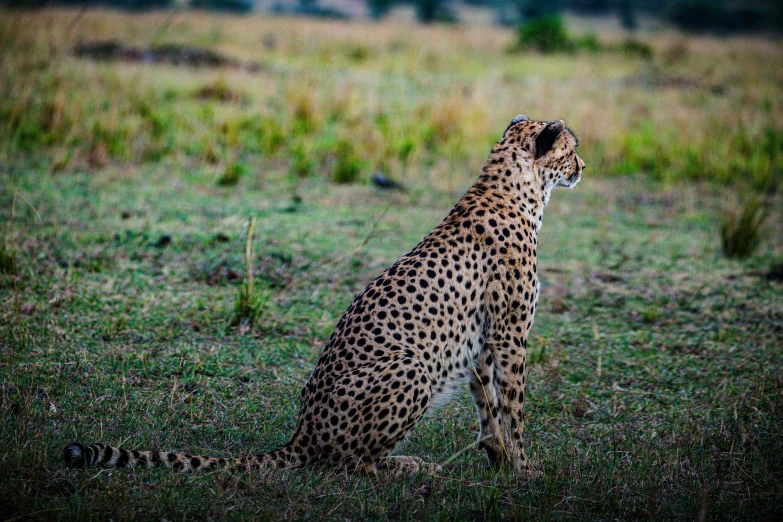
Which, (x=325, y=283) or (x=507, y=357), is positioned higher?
(x=507, y=357)

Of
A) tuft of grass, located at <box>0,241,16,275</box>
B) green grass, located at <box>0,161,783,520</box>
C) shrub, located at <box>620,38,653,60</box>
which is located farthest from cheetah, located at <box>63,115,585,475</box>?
shrub, located at <box>620,38,653,60</box>

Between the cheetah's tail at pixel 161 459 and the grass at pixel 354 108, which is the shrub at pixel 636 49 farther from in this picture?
→ the cheetah's tail at pixel 161 459

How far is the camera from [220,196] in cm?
912

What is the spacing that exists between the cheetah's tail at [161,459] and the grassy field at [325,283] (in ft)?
0.27

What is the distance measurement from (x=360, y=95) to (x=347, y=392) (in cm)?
1023

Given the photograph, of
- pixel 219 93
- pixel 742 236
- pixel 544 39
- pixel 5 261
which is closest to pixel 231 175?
pixel 5 261

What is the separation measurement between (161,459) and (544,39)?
22.0 metres

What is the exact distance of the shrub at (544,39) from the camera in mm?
23734

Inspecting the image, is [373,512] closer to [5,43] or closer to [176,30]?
[5,43]

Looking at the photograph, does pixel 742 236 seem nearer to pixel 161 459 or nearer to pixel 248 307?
pixel 248 307

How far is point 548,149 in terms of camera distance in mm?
4719

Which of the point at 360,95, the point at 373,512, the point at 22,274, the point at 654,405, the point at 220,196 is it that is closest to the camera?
the point at 373,512

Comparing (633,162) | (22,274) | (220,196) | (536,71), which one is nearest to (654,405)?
(22,274)

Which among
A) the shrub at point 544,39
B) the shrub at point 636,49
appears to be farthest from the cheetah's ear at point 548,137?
the shrub at point 636,49
